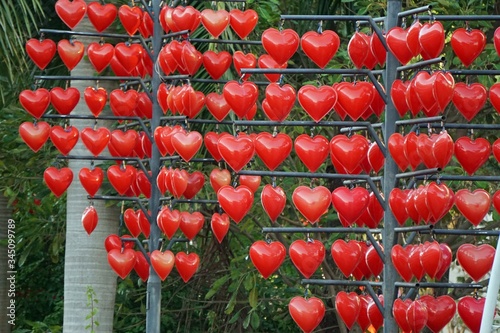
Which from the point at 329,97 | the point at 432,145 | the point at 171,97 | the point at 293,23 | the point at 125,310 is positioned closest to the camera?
the point at 432,145

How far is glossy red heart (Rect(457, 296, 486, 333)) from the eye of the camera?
4898 mm

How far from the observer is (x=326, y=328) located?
30.9ft

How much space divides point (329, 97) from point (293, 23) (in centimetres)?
392

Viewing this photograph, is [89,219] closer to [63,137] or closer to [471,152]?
[63,137]

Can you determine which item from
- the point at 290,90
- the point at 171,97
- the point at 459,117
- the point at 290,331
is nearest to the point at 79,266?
the point at 171,97

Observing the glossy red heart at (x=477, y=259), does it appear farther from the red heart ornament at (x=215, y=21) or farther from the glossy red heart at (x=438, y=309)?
the red heart ornament at (x=215, y=21)

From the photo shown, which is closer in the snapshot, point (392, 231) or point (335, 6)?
point (392, 231)

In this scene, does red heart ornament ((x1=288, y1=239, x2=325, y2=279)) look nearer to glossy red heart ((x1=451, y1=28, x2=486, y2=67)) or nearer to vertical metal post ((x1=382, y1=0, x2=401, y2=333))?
vertical metal post ((x1=382, y1=0, x2=401, y2=333))

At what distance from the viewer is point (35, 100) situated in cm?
645

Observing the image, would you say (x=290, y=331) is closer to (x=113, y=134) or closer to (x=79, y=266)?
(x=79, y=266)

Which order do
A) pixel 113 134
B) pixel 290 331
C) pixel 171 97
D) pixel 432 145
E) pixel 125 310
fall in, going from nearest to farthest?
pixel 432 145 < pixel 171 97 < pixel 113 134 < pixel 125 310 < pixel 290 331

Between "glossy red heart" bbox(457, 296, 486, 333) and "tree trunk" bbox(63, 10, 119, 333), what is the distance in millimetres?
3028

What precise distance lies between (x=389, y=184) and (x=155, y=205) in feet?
5.86

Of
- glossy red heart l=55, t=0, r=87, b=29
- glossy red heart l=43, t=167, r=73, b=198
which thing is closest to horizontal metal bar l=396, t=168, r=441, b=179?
glossy red heart l=43, t=167, r=73, b=198
